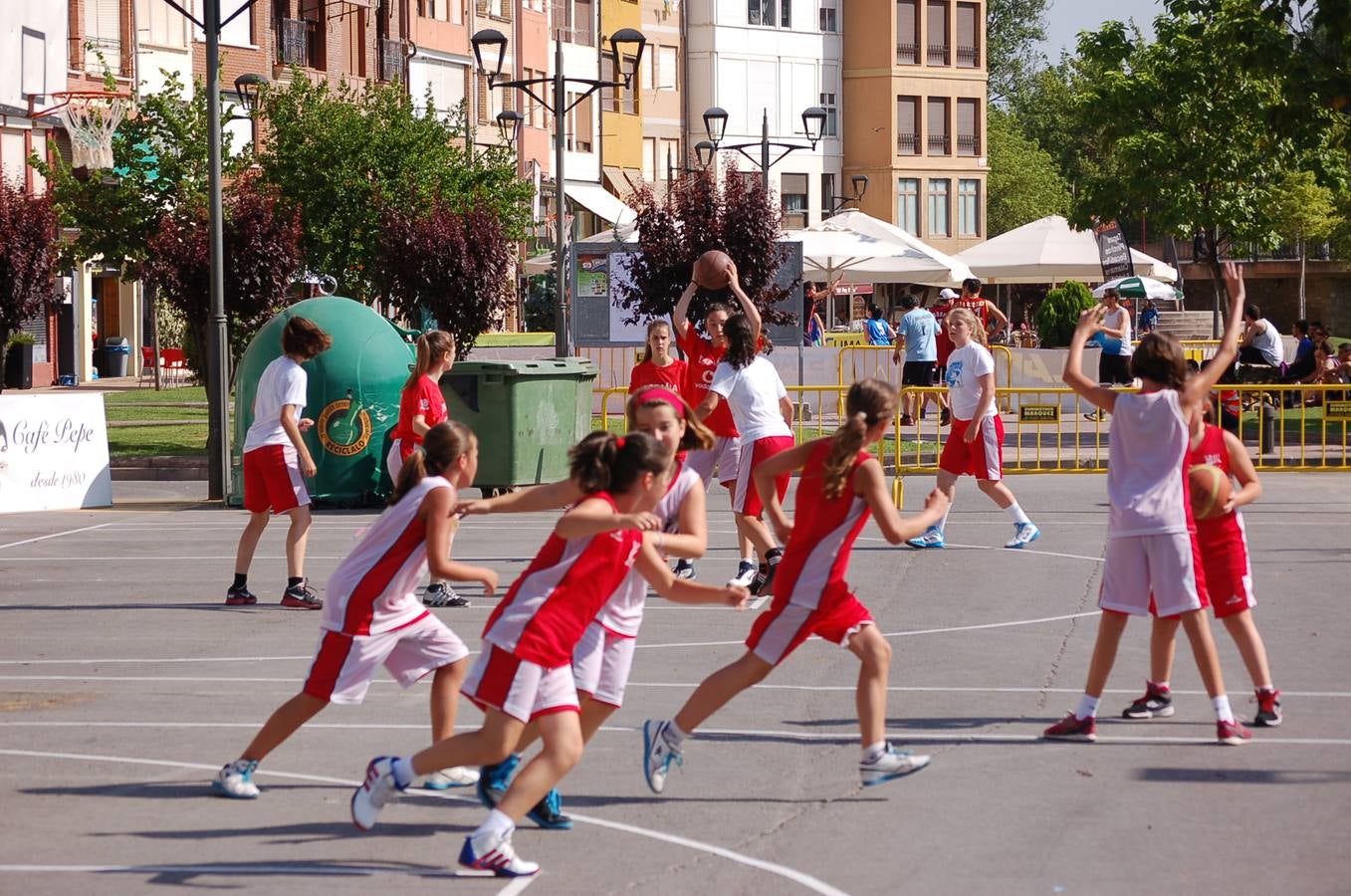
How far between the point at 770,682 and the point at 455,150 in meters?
31.6

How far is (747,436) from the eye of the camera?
12.5 meters

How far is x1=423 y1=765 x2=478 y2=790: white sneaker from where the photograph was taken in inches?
293

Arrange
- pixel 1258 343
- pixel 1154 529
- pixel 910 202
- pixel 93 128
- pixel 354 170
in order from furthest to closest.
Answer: pixel 910 202 → pixel 354 170 → pixel 93 128 → pixel 1258 343 → pixel 1154 529

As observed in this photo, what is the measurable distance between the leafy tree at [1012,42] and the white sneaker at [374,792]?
9078 cm

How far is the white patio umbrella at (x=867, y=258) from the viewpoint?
32.6 metres

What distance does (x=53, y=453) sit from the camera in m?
19.4

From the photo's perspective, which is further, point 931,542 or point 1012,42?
point 1012,42

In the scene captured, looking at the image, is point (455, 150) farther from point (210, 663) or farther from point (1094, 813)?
point (1094, 813)

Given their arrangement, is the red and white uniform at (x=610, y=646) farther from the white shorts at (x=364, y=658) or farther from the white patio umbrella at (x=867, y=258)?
the white patio umbrella at (x=867, y=258)

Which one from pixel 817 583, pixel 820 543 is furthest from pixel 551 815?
pixel 820 543

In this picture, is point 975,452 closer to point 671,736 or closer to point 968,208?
point 671,736

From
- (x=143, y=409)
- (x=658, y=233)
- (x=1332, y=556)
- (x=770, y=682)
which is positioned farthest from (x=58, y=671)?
(x=143, y=409)

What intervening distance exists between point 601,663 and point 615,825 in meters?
0.59

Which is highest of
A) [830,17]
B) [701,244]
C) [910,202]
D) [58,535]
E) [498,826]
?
[830,17]
